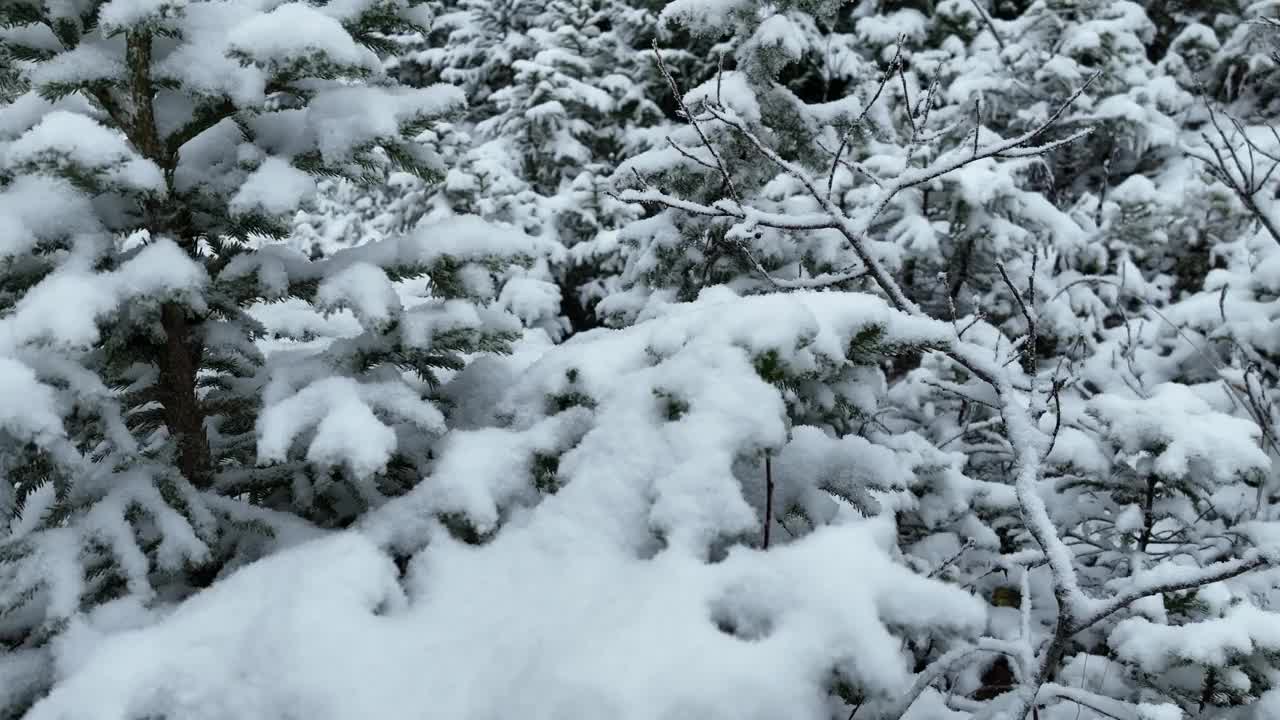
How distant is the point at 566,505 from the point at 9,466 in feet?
4.78

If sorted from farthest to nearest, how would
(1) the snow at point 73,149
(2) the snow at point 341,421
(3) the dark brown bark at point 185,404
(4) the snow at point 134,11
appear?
(3) the dark brown bark at point 185,404
(2) the snow at point 341,421
(4) the snow at point 134,11
(1) the snow at point 73,149

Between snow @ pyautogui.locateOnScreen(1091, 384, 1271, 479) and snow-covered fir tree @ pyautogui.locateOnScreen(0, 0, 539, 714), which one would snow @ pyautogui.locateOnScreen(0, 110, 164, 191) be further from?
snow @ pyautogui.locateOnScreen(1091, 384, 1271, 479)

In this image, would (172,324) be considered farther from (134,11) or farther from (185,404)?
(134,11)

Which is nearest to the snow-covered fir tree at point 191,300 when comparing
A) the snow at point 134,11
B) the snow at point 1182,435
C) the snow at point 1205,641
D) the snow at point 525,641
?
the snow at point 134,11

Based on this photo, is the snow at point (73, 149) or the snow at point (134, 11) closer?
the snow at point (73, 149)

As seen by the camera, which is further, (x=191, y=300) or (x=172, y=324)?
(x=172, y=324)

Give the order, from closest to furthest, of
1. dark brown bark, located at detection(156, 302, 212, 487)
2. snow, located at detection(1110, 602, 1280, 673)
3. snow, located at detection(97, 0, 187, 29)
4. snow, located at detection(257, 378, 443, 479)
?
snow, located at detection(97, 0, 187, 29)
snow, located at detection(257, 378, 443, 479)
snow, located at detection(1110, 602, 1280, 673)
dark brown bark, located at detection(156, 302, 212, 487)

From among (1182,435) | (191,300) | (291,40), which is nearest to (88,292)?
(191,300)

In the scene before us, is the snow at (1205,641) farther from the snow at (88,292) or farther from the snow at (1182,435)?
the snow at (88,292)

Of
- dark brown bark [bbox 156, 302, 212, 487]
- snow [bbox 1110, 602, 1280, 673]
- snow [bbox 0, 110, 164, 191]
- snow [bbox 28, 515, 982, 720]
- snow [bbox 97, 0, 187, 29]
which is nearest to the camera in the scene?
snow [bbox 28, 515, 982, 720]

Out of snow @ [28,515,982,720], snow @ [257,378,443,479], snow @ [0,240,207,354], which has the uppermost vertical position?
snow @ [0,240,207,354]

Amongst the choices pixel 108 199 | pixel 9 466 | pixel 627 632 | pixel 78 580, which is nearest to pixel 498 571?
pixel 627 632

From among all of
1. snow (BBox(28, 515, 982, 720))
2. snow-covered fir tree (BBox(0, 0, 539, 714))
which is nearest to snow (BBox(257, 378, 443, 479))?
snow-covered fir tree (BBox(0, 0, 539, 714))

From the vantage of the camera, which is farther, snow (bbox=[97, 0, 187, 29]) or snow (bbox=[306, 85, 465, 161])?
snow (bbox=[306, 85, 465, 161])
